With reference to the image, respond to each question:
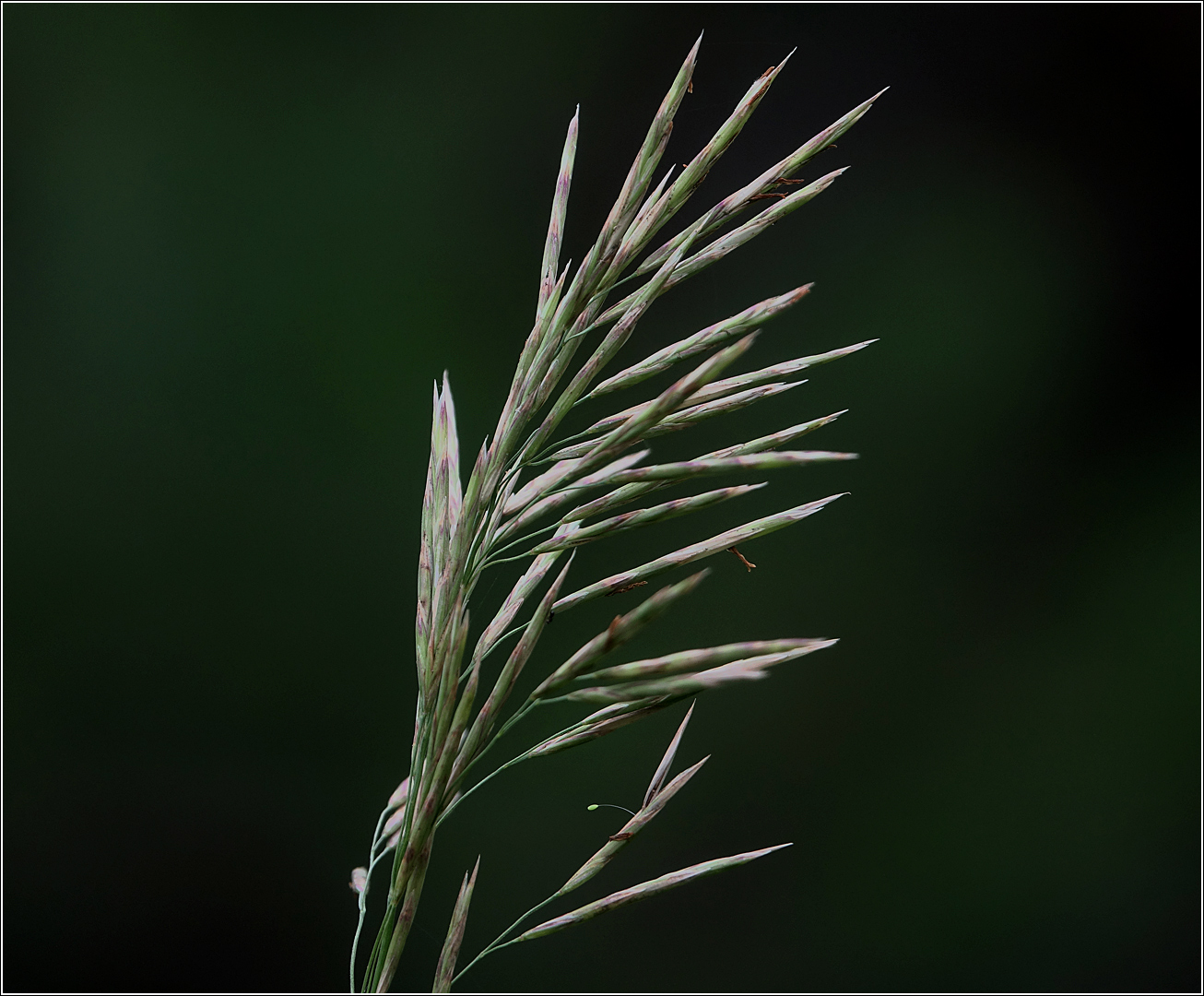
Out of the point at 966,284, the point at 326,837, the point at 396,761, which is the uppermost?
the point at 966,284

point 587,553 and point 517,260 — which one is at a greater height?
point 517,260

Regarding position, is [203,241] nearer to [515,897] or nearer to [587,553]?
[587,553]

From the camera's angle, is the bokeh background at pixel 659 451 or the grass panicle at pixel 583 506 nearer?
the grass panicle at pixel 583 506

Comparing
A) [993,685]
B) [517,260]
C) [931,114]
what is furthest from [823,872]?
[931,114]

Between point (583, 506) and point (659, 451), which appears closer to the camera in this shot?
point (583, 506)

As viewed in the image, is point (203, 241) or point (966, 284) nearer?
point (203, 241)

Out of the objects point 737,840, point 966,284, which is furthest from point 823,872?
point 966,284

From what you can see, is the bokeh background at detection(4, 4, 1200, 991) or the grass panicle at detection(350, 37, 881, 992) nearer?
the grass panicle at detection(350, 37, 881, 992)
